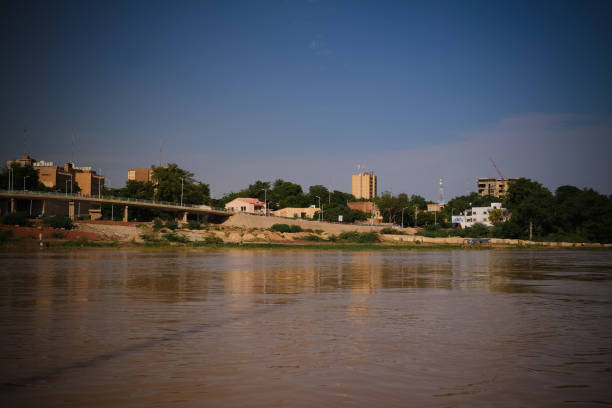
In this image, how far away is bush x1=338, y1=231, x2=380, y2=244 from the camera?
101 metres

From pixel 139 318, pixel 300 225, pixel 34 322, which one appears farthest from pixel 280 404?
pixel 300 225

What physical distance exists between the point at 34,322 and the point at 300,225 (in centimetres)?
10100

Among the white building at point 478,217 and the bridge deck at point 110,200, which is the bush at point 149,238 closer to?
the bridge deck at point 110,200

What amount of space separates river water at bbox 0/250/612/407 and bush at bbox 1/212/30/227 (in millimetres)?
66445

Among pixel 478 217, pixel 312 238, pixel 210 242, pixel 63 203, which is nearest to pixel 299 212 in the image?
pixel 312 238

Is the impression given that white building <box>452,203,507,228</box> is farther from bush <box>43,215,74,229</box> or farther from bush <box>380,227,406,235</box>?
bush <box>43,215,74,229</box>

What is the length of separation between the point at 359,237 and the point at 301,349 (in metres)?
95.1

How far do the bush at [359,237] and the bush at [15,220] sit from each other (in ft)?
188

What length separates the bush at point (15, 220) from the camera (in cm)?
7475

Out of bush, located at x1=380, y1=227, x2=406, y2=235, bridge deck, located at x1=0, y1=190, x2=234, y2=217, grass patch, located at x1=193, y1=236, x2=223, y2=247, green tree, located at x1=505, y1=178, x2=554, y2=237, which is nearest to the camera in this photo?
grass patch, located at x1=193, y1=236, x2=223, y2=247

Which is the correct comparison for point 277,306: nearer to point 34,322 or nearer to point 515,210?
point 34,322

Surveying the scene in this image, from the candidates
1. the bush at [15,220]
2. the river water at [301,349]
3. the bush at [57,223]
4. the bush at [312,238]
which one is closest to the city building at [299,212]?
the bush at [312,238]

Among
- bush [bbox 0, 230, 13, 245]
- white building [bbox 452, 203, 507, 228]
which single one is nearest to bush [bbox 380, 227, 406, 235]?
white building [bbox 452, 203, 507, 228]

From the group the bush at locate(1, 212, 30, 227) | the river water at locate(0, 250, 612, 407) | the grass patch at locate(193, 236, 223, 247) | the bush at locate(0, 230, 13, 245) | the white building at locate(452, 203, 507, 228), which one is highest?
the white building at locate(452, 203, 507, 228)
